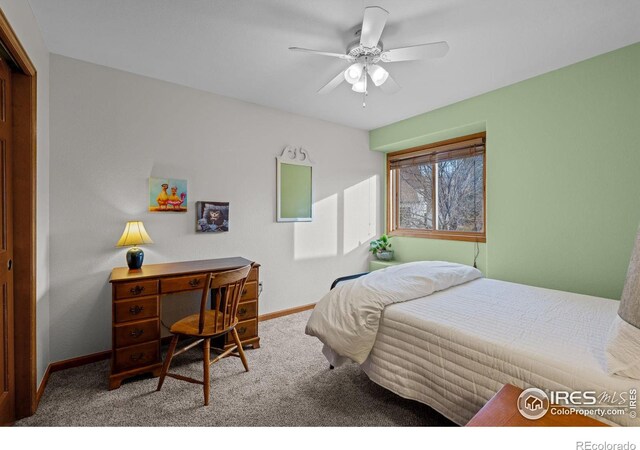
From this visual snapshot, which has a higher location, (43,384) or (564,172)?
(564,172)

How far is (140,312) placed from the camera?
221 centimetres

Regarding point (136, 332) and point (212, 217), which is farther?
point (212, 217)

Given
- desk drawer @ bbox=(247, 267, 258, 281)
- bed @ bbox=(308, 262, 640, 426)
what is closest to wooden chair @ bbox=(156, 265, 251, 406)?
desk drawer @ bbox=(247, 267, 258, 281)

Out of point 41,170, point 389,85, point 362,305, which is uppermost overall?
point 389,85

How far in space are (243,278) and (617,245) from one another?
2956 mm

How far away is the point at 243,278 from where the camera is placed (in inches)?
87.7

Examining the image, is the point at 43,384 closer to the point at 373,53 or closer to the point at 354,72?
the point at 354,72

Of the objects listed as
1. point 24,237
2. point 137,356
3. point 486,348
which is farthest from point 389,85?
point 137,356

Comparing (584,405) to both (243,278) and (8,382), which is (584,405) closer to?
(243,278)

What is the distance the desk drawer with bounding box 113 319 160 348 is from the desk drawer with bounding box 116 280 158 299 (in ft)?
0.68

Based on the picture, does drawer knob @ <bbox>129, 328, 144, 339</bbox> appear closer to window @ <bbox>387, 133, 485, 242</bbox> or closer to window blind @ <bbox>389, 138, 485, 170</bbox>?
window @ <bbox>387, 133, 485, 242</bbox>

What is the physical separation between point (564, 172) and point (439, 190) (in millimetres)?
1517

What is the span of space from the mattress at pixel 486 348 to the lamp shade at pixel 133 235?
201 cm

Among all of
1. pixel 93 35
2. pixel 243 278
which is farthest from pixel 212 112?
pixel 243 278
